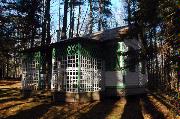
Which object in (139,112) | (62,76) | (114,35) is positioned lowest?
(139,112)

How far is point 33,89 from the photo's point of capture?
55.3 feet

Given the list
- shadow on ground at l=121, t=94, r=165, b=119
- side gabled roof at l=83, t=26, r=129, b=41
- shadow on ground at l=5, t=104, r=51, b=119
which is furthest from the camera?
side gabled roof at l=83, t=26, r=129, b=41

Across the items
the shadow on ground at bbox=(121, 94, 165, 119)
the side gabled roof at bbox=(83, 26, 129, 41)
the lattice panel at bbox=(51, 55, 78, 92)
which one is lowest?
the shadow on ground at bbox=(121, 94, 165, 119)

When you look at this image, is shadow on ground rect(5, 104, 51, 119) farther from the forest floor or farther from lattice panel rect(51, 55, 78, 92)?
lattice panel rect(51, 55, 78, 92)

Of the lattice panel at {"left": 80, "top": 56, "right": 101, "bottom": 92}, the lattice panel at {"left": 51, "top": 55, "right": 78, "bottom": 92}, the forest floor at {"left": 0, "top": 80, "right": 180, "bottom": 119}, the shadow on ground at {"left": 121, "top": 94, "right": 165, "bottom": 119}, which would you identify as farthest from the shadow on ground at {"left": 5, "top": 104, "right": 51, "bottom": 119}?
the shadow on ground at {"left": 121, "top": 94, "right": 165, "bottom": 119}

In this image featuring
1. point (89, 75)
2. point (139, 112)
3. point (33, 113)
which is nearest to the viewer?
point (33, 113)

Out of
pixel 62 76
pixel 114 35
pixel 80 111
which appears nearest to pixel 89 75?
pixel 62 76

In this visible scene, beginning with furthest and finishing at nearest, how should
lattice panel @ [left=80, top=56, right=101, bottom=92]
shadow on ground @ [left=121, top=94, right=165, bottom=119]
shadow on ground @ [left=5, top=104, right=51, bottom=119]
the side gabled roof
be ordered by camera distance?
the side gabled roof < lattice panel @ [left=80, top=56, right=101, bottom=92] < shadow on ground @ [left=5, top=104, right=51, bottom=119] < shadow on ground @ [left=121, top=94, right=165, bottom=119]

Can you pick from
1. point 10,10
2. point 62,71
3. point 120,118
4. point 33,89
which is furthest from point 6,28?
point 120,118

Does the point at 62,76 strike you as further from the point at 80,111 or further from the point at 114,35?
the point at 114,35

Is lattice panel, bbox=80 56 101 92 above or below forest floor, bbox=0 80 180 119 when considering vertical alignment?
above

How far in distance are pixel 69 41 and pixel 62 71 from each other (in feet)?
7.18

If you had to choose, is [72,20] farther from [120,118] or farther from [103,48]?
[120,118]

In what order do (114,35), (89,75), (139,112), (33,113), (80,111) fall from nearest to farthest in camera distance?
(33,113) < (139,112) < (80,111) < (89,75) < (114,35)
